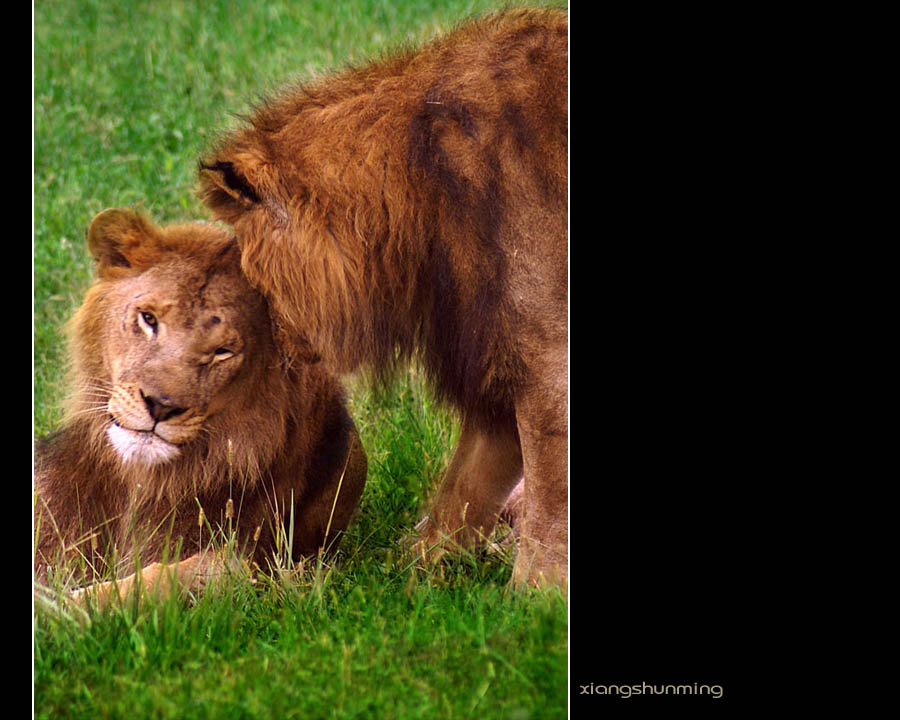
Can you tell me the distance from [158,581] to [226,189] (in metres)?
1.01

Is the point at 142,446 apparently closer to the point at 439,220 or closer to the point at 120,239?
the point at 120,239

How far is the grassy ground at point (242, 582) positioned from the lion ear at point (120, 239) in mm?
403

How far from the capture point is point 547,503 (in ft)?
12.0

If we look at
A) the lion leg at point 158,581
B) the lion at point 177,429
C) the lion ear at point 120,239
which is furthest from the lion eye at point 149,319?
the lion leg at point 158,581

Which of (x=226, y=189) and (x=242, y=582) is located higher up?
(x=226, y=189)

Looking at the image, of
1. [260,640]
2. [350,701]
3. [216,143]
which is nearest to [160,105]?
[216,143]

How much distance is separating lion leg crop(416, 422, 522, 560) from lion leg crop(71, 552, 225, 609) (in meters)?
0.68

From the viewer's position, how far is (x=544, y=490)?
364 cm

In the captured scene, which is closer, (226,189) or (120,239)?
(226,189)
